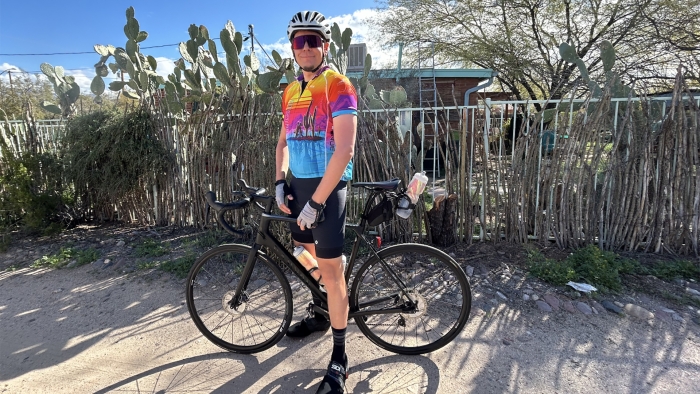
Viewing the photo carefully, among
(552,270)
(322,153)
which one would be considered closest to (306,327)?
(322,153)

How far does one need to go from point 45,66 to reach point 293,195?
5957 millimetres

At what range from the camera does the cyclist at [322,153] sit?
1.88 m

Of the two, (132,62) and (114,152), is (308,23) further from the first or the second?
(132,62)

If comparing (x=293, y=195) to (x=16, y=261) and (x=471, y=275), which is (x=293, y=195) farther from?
(x=16, y=261)

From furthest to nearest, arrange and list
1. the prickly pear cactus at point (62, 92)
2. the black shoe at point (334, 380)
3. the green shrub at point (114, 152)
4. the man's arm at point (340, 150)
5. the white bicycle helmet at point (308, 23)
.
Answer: the prickly pear cactus at point (62, 92) < the green shrub at point (114, 152) < the black shoe at point (334, 380) < the white bicycle helmet at point (308, 23) < the man's arm at point (340, 150)

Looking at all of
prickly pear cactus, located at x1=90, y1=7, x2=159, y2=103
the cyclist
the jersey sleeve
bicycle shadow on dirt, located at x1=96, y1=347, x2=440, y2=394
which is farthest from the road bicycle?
prickly pear cactus, located at x1=90, y1=7, x2=159, y2=103

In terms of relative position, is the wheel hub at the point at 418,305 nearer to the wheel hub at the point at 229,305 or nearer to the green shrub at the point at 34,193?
the wheel hub at the point at 229,305

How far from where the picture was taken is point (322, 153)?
80.8 inches

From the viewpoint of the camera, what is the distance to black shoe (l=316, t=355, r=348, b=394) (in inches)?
82.0

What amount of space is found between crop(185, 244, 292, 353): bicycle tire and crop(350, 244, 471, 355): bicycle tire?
522mm

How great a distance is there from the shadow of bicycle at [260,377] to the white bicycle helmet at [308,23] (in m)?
1.97

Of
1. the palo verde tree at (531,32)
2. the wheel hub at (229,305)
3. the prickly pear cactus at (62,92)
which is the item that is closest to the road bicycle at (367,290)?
the wheel hub at (229,305)

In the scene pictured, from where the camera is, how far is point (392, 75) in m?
11.6

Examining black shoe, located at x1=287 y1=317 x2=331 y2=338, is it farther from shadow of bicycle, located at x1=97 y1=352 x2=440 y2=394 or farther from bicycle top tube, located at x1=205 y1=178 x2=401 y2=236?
bicycle top tube, located at x1=205 y1=178 x2=401 y2=236
